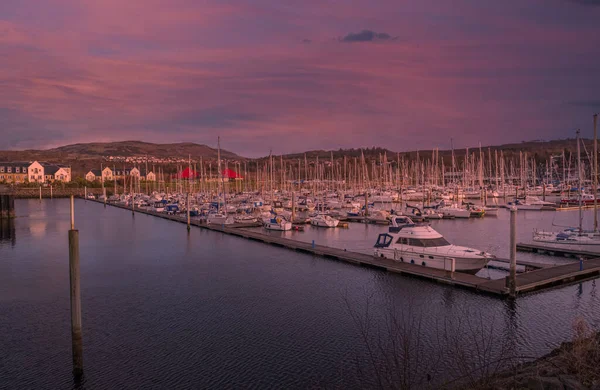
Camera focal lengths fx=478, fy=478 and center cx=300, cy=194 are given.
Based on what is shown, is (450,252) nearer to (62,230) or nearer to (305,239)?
(305,239)

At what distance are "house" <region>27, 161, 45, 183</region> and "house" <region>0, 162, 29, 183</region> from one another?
126 centimetres

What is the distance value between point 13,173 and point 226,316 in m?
142

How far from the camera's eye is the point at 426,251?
25.4 m

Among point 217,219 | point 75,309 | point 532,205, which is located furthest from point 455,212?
point 75,309

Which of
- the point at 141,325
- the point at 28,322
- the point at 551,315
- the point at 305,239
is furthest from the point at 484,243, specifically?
the point at 28,322

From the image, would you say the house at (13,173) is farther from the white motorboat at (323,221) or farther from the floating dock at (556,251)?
the floating dock at (556,251)

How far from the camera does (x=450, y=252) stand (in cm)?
2462

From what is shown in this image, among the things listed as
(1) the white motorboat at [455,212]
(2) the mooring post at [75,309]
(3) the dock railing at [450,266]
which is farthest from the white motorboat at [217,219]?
(2) the mooring post at [75,309]

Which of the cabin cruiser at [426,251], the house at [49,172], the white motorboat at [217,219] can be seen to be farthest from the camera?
the house at [49,172]

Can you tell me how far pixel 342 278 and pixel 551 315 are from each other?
34.0 feet

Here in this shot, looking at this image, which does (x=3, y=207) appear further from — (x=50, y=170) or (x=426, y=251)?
(x=50, y=170)

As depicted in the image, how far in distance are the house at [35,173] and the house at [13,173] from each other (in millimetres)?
1264

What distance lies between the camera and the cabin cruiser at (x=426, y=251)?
24.1m

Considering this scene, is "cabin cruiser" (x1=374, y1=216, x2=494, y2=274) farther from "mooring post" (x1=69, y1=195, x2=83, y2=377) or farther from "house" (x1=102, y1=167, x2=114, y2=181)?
"house" (x1=102, y1=167, x2=114, y2=181)
